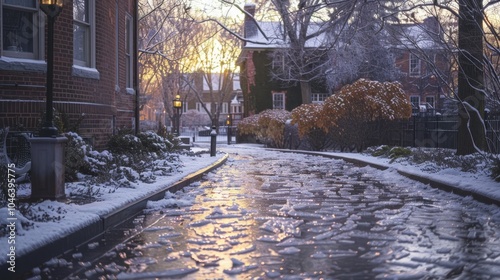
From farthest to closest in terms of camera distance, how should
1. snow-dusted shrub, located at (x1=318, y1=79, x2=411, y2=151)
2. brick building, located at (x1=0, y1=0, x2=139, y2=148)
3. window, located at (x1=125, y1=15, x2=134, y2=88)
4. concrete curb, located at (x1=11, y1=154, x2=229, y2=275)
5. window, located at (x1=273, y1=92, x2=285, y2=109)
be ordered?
window, located at (x1=273, y1=92, x2=285, y2=109)
snow-dusted shrub, located at (x1=318, y1=79, x2=411, y2=151)
window, located at (x1=125, y1=15, x2=134, y2=88)
brick building, located at (x1=0, y1=0, x2=139, y2=148)
concrete curb, located at (x1=11, y1=154, x2=229, y2=275)

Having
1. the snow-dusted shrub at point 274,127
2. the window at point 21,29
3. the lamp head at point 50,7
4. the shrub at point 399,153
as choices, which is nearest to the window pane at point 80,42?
the window at point 21,29

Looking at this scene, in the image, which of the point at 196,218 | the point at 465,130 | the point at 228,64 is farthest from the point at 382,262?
the point at 228,64

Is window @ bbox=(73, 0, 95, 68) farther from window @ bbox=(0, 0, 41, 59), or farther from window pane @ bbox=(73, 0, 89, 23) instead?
window @ bbox=(0, 0, 41, 59)

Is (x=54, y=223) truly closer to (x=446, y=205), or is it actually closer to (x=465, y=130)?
(x=446, y=205)

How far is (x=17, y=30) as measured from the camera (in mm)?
10188

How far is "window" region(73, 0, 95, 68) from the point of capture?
466 inches

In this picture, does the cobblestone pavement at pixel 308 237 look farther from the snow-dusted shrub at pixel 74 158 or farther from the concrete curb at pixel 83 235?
the snow-dusted shrub at pixel 74 158

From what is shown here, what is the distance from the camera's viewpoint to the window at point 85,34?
11836mm

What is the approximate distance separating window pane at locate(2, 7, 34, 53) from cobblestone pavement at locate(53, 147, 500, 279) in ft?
13.4

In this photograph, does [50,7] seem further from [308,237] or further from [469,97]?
[469,97]

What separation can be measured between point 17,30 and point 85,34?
6.77 feet

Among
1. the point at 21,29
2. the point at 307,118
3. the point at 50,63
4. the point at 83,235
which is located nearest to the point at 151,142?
the point at 21,29

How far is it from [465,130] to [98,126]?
8670 mm

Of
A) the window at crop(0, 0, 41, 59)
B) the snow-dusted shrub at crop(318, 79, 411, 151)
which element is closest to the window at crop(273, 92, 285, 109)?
the snow-dusted shrub at crop(318, 79, 411, 151)
